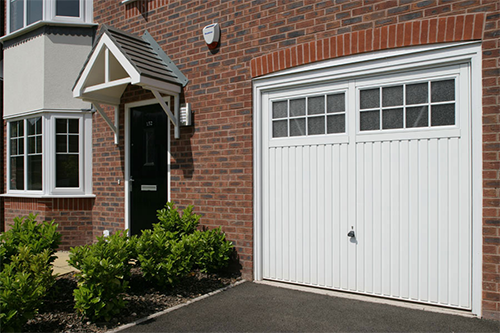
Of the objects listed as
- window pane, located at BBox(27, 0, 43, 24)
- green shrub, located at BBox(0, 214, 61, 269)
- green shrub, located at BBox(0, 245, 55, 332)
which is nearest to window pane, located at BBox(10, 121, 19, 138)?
window pane, located at BBox(27, 0, 43, 24)

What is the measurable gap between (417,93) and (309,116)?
1277 mm

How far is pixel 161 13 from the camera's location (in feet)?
20.5

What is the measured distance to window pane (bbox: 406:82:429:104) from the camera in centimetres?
418

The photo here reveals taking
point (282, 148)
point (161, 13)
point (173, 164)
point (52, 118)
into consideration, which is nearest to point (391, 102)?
point (282, 148)

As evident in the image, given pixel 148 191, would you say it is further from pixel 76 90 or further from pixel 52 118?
pixel 52 118

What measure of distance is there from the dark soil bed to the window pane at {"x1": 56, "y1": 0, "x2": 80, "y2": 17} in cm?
512

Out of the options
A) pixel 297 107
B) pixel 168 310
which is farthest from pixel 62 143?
pixel 297 107

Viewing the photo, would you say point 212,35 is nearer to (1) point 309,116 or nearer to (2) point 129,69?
(2) point 129,69

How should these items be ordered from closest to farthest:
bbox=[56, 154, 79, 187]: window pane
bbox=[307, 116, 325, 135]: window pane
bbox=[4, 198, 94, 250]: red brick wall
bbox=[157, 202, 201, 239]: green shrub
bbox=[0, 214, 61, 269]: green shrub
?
1. bbox=[0, 214, 61, 269]: green shrub
2. bbox=[307, 116, 325, 135]: window pane
3. bbox=[157, 202, 201, 239]: green shrub
4. bbox=[4, 198, 94, 250]: red brick wall
5. bbox=[56, 154, 79, 187]: window pane

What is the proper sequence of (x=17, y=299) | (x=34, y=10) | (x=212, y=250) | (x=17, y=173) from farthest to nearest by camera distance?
(x=17, y=173) → (x=34, y=10) → (x=212, y=250) → (x=17, y=299)

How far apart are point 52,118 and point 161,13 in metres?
3.03

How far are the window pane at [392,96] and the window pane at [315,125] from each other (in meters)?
0.76

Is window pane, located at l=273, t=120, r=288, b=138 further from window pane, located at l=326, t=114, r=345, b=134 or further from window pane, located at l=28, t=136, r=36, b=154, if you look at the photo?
window pane, located at l=28, t=136, r=36, b=154

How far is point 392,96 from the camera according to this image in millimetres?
4371
